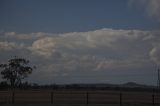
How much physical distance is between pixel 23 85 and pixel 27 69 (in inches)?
264

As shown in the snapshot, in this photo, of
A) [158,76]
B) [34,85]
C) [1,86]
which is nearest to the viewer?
[1,86]

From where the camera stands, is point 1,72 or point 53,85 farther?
point 53,85

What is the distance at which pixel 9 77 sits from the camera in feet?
400

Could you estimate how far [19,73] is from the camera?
122562mm

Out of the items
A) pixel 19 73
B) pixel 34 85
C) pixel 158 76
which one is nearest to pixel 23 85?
pixel 19 73

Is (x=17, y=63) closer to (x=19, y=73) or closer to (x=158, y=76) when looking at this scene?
(x=19, y=73)

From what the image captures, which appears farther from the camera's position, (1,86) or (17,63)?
(17,63)

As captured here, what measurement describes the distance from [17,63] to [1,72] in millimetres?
6431

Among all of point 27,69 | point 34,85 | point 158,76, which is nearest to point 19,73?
point 27,69

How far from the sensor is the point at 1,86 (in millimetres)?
115875

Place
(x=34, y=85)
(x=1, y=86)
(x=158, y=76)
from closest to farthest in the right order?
(x=1, y=86), (x=158, y=76), (x=34, y=85)

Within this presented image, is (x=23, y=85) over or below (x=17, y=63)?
below

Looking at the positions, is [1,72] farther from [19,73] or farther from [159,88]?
[159,88]

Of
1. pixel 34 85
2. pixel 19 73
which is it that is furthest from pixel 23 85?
pixel 34 85
